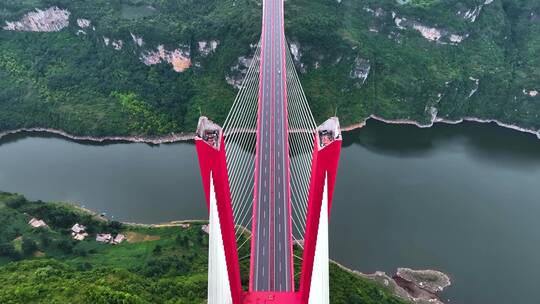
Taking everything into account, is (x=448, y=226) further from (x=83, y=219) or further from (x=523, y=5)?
(x=523, y=5)

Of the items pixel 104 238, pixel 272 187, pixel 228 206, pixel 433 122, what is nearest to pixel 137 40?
pixel 104 238

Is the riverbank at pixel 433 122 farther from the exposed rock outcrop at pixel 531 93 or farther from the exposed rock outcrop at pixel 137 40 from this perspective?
the exposed rock outcrop at pixel 137 40

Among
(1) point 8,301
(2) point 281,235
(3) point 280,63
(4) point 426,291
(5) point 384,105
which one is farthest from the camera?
(5) point 384,105

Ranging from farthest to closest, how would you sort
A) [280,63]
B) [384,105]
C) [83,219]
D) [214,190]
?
[384,105] < [280,63] < [83,219] < [214,190]

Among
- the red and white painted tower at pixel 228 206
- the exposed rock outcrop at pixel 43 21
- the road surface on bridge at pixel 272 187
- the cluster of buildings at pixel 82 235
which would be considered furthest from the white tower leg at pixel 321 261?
the exposed rock outcrop at pixel 43 21

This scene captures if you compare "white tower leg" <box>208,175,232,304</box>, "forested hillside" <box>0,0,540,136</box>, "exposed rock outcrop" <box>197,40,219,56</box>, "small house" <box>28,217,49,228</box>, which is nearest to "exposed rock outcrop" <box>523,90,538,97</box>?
"forested hillside" <box>0,0,540,136</box>

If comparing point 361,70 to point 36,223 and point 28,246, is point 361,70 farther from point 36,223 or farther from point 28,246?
point 28,246

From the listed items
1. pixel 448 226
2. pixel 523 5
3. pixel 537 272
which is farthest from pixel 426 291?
pixel 523 5
